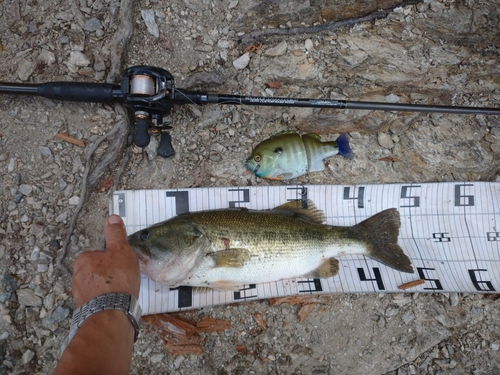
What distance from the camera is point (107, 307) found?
7.26 feet

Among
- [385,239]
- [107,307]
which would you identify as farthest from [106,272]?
[385,239]

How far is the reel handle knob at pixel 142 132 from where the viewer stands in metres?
3.23

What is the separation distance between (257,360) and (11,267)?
Answer: 240 centimetres

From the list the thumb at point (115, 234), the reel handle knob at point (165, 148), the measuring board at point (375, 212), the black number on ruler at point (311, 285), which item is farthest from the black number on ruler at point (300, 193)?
the thumb at point (115, 234)

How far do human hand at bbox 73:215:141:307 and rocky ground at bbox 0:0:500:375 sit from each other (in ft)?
3.34

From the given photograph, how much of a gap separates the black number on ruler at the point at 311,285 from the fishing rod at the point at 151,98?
66.0 inches

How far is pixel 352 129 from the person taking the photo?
12.6 ft

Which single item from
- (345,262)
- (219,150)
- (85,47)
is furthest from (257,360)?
(85,47)

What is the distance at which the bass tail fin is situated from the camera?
3365mm

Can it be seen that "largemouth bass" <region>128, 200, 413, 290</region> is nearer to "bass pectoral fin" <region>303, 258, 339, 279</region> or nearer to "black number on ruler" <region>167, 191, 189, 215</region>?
"bass pectoral fin" <region>303, 258, 339, 279</region>

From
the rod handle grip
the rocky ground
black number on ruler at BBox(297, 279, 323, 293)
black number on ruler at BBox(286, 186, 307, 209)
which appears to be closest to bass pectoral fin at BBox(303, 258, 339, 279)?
black number on ruler at BBox(297, 279, 323, 293)

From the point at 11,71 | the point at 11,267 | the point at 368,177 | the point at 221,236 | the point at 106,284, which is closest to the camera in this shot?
the point at 106,284

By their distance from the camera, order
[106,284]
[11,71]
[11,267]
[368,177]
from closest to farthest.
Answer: [106,284], [11,267], [11,71], [368,177]

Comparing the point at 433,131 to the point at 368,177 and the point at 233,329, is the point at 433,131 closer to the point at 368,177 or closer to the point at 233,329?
the point at 368,177
